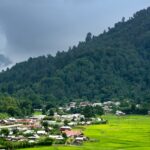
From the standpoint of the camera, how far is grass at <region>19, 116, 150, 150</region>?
52.9m

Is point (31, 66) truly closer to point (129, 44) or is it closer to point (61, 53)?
point (61, 53)

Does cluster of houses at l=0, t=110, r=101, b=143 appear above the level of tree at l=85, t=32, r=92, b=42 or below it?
below

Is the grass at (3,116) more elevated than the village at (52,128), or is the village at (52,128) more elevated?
the grass at (3,116)

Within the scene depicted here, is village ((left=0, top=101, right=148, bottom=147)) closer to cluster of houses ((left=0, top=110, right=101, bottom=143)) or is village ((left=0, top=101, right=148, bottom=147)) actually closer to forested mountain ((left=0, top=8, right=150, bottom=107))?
cluster of houses ((left=0, top=110, right=101, bottom=143))

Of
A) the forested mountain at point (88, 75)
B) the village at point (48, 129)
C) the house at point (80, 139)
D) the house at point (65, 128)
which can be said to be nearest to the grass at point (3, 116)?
the village at point (48, 129)

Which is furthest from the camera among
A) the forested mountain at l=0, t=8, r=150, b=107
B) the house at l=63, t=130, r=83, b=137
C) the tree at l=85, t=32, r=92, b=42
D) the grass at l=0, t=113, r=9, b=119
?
the tree at l=85, t=32, r=92, b=42

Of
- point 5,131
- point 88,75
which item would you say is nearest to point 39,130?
point 5,131

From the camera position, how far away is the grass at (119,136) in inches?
2082

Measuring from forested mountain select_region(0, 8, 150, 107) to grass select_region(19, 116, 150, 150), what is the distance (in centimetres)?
3056

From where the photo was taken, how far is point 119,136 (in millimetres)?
61812

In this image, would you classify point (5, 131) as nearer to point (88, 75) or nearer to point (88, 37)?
point (88, 75)

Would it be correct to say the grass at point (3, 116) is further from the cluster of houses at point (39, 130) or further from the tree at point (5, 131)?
the tree at point (5, 131)

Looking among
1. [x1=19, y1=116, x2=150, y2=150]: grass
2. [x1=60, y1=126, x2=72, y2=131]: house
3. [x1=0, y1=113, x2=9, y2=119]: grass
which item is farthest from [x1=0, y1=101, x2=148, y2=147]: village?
[x1=0, y1=113, x2=9, y2=119]: grass

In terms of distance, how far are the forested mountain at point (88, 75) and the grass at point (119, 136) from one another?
100ft
